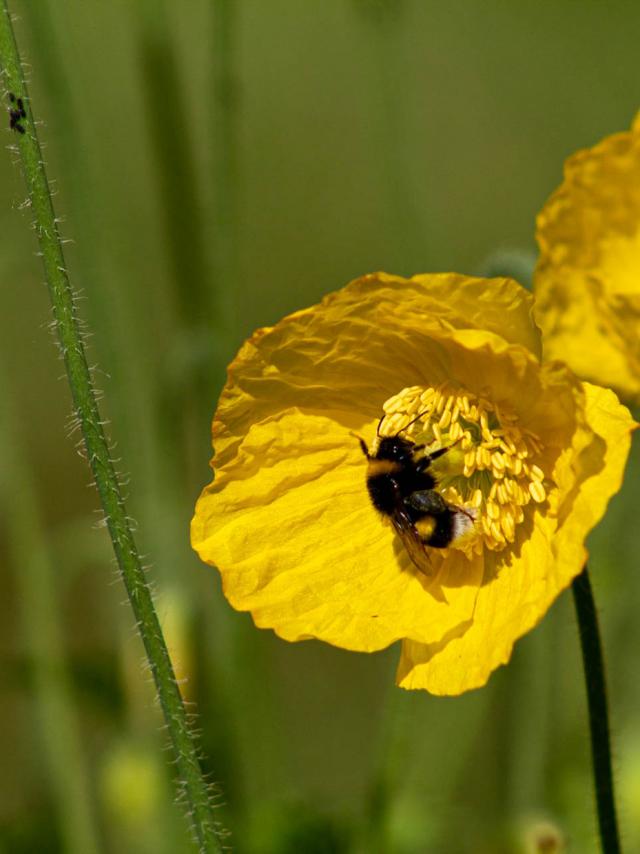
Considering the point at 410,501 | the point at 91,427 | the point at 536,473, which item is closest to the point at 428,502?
the point at 410,501

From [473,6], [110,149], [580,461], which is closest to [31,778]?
[580,461]

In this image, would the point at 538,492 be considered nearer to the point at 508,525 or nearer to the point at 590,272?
the point at 508,525

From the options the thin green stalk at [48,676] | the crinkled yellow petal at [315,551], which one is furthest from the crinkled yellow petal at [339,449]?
the thin green stalk at [48,676]

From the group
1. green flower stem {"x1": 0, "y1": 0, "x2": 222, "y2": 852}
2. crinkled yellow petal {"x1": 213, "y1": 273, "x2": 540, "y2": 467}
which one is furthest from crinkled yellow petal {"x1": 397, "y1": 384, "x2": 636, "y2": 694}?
green flower stem {"x1": 0, "y1": 0, "x2": 222, "y2": 852}

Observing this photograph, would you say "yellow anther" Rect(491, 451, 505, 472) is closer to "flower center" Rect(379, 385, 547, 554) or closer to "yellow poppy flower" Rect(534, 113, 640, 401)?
"flower center" Rect(379, 385, 547, 554)

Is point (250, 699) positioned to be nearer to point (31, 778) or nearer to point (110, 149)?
point (31, 778)

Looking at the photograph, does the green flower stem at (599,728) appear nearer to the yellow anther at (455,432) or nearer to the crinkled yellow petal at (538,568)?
the crinkled yellow petal at (538,568)
